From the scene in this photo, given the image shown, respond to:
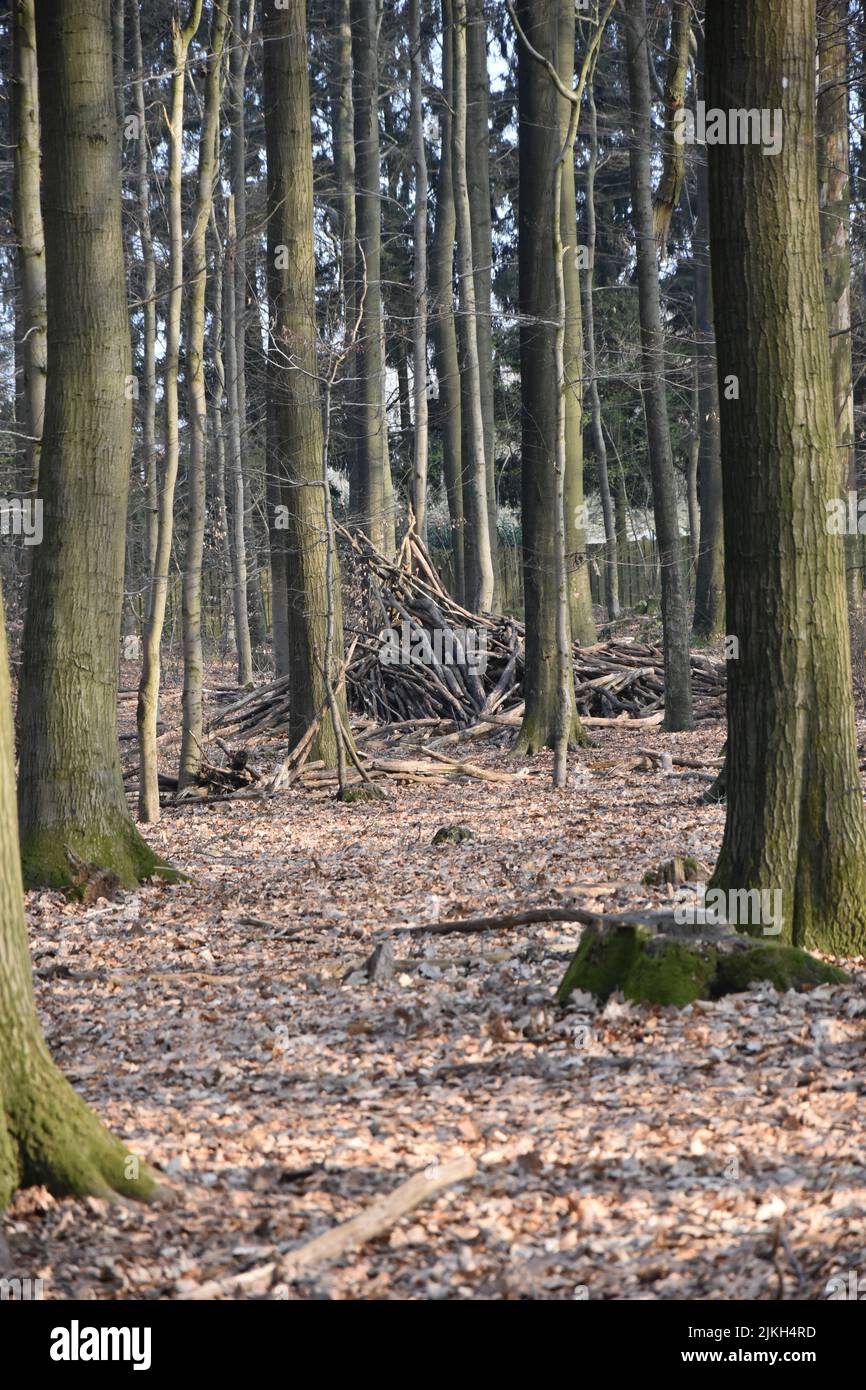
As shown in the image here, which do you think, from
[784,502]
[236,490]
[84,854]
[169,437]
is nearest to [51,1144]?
[784,502]

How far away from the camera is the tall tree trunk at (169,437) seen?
1010cm

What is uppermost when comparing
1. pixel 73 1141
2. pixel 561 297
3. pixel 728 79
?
pixel 561 297

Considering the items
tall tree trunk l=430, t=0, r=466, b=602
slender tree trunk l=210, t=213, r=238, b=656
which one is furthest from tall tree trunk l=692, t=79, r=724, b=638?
slender tree trunk l=210, t=213, r=238, b=656

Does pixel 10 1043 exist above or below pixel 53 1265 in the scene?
above

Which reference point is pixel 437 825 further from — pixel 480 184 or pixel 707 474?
pixel 480 184

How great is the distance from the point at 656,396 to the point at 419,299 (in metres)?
5.31

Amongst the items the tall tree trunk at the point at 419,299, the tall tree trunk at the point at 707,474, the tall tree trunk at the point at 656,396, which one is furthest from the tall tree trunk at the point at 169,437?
the tall tree trunk at the point at 707,474

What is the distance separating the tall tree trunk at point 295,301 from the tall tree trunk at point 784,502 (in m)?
Answer: 7.18

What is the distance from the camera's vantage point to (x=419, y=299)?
720 inches

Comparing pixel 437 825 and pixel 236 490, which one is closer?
pixel 437 825

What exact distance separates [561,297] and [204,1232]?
918 cm
